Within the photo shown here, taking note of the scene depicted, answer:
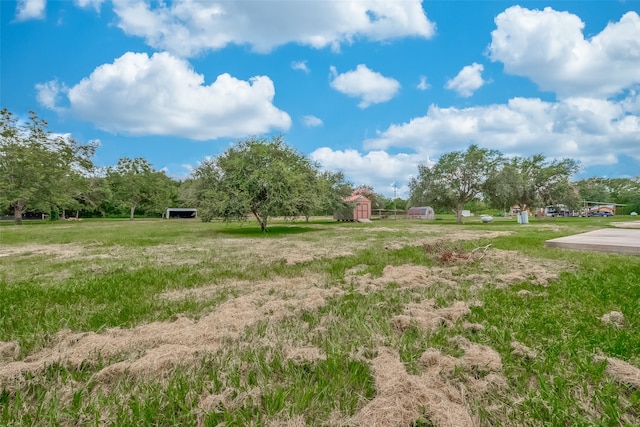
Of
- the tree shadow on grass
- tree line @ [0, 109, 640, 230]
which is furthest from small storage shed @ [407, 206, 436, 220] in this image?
the tree shadow on grass

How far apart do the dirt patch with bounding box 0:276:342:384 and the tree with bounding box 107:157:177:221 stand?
49720mm

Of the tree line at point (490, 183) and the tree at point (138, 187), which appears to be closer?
the tree line at point (490, 183)

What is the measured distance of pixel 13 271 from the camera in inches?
224

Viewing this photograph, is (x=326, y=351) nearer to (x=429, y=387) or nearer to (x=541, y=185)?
(x=429, y=387)

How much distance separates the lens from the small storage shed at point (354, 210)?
32812 mm

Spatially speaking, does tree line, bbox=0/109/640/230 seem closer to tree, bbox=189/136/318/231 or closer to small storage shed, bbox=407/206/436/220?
tree, bbox=189/136/318/231

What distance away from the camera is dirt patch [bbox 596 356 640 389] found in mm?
1819

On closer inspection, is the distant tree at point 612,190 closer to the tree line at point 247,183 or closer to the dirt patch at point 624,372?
the tree line at point 247,183

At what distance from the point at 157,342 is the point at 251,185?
41.3ft

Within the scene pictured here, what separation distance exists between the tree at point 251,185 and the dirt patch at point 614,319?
1224 centimetres

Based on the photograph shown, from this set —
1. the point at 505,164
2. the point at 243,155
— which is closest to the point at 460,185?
the point at 505,164

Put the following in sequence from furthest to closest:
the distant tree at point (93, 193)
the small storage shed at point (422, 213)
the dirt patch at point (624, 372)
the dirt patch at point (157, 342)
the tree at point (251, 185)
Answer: the small storage shed at point (422, 213) < the distant tree at point (93, 193) < the tree at point (251, 185) < the dirt patch at point (157, 342) < the dirt patch at point (624, 372)

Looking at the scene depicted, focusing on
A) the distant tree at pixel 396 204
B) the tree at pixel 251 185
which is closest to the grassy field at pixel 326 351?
the tree at pixel 251 185

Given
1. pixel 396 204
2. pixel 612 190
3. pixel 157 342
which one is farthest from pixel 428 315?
pixel 612 190
